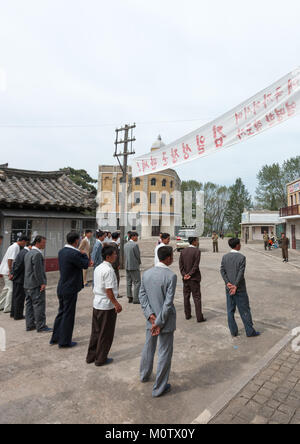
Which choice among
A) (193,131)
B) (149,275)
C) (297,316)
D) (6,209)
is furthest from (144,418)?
(6,209)

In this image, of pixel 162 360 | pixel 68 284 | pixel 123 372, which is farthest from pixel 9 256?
pixel 162 360

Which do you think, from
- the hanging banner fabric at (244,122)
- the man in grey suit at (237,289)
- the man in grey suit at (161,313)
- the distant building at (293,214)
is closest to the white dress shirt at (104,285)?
the man in grey suit at (161,313)

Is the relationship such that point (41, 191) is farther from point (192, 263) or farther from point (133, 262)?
point (192, 263)

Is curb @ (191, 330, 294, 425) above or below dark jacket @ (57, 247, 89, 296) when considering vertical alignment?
below

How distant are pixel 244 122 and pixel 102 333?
4.81 metres

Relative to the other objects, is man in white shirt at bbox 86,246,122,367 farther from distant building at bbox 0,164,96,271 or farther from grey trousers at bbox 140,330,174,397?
distant building at bbox 0,164,96,271

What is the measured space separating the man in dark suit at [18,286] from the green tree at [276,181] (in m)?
49.7

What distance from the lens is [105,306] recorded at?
137 inches

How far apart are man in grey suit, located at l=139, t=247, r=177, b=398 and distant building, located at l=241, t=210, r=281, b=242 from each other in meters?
38.4

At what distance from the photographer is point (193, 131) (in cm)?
595

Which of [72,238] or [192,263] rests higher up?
[72,238]

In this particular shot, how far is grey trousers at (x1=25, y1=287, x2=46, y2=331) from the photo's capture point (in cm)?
464

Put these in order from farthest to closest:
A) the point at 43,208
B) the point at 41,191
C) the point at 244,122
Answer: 1. the point at 41,191
2. the point at 43,208
3. the point at 244,122

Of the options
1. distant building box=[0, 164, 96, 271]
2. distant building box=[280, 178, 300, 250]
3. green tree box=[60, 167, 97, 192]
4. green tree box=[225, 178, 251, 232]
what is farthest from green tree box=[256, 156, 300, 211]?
distant building box=[0, 164, 96, 271]
